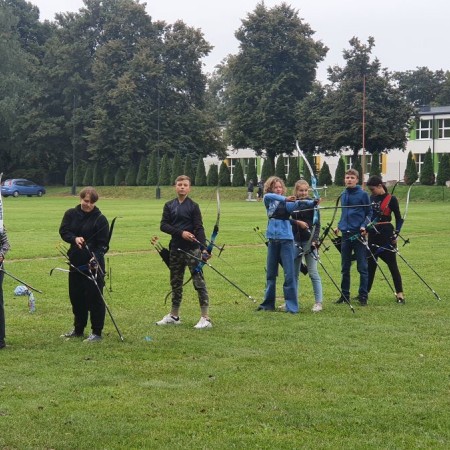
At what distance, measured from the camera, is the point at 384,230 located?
45.5 ft

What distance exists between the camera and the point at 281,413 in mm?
6953

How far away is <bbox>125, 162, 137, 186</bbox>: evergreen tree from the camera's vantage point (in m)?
83.1

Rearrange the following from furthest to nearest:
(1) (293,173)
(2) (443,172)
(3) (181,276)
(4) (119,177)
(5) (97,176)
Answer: (5) (97,176) → (4) (119,177) → (1) (293,173) → (2) (443,172) → (3) (181,276)

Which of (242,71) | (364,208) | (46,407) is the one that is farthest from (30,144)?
(46,407)

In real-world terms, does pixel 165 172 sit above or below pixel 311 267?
above

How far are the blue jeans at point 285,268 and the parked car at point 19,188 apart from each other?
65314 millimetres

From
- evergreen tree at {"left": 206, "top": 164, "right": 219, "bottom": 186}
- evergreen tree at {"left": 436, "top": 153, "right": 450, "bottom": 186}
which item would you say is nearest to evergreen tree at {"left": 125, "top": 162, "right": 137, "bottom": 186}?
evergreen tree at {"left": 206, "top": 164, "right": 219, "bottom": 186}

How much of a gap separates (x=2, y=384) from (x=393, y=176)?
3165 inches

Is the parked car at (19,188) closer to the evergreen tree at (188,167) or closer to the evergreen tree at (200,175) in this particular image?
the evergreen tree at (188,167)

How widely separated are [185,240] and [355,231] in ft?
10.8

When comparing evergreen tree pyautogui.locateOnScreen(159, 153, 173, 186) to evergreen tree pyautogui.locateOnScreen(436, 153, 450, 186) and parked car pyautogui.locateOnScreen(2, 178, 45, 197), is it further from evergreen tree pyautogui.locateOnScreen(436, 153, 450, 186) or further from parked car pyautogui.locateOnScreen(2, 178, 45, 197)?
evergreen tree pyautogui.locateOnScreen(436, 153, 450, 186)

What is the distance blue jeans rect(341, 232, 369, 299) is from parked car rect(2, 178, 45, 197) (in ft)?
213

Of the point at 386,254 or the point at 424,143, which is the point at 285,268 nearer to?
the point at 386,254

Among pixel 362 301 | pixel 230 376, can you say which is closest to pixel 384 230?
pixel 362 301
